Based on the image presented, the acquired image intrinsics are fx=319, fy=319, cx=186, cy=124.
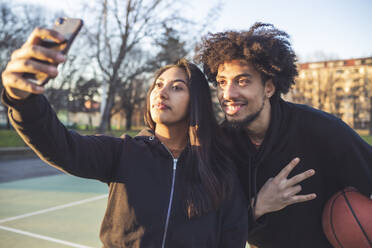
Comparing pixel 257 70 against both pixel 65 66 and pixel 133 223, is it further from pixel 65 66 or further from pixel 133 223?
pixel 65 66

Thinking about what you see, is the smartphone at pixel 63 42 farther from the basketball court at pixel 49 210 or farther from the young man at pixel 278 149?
the basketball court at pixel 49 210

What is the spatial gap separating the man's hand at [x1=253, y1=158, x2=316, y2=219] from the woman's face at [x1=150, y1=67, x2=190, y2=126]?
2.66ft

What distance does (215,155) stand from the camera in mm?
2330

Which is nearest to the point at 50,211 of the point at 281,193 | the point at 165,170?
the point at 165,170

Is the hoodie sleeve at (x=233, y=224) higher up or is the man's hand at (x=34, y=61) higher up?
the man's hand at (x=34, y=61)

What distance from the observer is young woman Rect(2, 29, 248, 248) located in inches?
67.9

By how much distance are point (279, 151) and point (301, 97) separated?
45960mm

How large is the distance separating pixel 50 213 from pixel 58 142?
4.39m

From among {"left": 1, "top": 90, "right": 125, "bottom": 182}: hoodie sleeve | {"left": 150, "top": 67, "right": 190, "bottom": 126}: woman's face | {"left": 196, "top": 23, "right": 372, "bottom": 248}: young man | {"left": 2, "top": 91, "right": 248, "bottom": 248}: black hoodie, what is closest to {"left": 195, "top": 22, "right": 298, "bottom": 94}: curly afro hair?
{"left": 196, "top": 23, "right": 372, "bottom": 248}: young man

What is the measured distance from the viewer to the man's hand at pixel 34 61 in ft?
3.88

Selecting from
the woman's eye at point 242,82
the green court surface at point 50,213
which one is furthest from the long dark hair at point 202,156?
the green court surface at point 50,213

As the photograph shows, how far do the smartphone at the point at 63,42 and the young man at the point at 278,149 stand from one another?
1.40 m

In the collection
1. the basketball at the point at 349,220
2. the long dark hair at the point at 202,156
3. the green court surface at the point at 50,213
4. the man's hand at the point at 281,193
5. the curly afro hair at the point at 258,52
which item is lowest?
the green court surface at the point at 50,213

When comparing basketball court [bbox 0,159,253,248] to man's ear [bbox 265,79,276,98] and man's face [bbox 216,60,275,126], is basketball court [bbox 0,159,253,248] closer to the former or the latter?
man's face [bbox 216,60,275,126]
